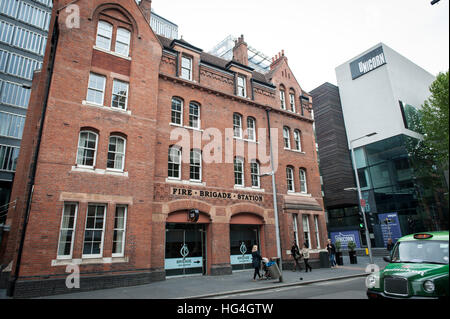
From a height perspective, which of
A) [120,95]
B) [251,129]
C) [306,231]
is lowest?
[306,231]

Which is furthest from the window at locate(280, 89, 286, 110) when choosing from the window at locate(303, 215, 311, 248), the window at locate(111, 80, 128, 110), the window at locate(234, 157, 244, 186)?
the window at locate(111, 80, 128, 110)

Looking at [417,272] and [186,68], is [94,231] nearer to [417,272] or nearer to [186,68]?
[186,68]

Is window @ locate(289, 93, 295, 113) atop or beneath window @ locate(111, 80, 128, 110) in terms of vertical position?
atop

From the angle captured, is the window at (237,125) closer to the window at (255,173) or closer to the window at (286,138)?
the window at (255,173)

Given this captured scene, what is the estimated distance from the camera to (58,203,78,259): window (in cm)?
1245

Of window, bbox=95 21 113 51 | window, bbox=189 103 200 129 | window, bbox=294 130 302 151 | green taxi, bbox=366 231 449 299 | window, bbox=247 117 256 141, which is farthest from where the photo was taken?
window, bbox=294 130 302 151

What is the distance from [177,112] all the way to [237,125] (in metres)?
5.00

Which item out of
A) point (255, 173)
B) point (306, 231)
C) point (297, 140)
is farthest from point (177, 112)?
point (306, 231)

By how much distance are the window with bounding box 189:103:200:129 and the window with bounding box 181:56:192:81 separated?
195 centimetres

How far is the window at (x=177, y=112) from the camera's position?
59.3 ft

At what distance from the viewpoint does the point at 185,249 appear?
658 inches

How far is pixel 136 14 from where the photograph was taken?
1734cm

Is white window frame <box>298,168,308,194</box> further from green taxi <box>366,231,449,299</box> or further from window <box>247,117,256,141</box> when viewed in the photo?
green taxi <box>366,231,449,299</box>
